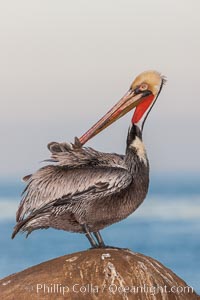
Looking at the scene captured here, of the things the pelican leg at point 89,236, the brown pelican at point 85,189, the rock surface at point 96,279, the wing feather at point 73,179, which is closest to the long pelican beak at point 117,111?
the brown pelican at point 85,189

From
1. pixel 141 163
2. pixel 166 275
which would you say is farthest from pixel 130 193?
pixel 166 275

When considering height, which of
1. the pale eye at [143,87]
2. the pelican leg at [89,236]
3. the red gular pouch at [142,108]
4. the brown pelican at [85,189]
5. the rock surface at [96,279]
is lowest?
the rock surface at [96,279]

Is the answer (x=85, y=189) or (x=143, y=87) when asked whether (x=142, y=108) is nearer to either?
(x=143, y=87)

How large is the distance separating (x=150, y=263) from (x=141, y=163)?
1.27m

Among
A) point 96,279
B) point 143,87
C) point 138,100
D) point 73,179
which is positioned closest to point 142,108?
point 138,100

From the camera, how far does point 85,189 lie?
29.3ft

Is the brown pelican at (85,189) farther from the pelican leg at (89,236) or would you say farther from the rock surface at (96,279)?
the rock surface at (96,279)

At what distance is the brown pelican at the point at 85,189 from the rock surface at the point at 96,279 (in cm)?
44

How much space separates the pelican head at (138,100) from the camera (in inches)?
379

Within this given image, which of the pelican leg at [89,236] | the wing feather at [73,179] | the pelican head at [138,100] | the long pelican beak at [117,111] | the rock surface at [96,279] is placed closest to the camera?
the rock surface at [96,279]

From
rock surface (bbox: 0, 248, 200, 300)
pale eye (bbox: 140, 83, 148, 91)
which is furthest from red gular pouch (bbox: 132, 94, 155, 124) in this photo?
rock surface (bbox: 0, 248, 200, 300)

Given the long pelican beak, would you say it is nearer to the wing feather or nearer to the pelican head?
the pelican head

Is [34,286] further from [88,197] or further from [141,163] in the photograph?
[141,163]

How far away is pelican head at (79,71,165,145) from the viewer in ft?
31.6
